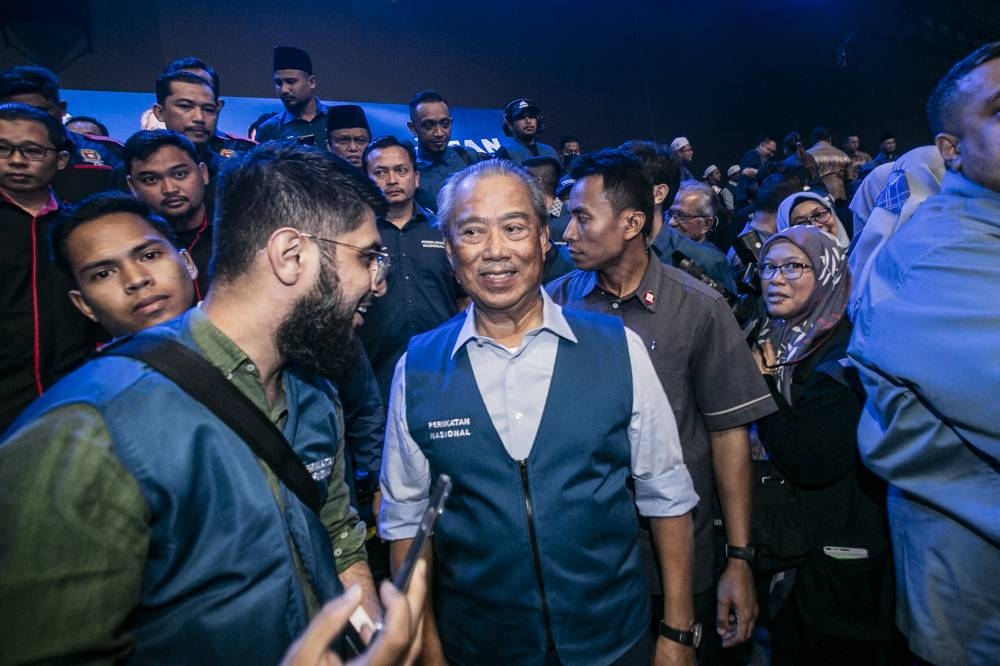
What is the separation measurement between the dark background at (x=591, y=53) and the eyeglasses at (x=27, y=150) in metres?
5.12

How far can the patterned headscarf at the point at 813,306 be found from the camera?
242 centimetres

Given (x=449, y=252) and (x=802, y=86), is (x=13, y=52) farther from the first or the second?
(x=802, y=86)

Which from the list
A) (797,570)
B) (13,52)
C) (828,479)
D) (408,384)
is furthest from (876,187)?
(13,52)

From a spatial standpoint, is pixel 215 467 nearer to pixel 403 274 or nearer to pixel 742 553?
pixel 742 553

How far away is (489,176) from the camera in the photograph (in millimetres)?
1835

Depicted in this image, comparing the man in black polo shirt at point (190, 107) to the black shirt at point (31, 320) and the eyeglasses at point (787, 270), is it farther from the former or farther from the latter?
the eyeglasses at point (787, 270)

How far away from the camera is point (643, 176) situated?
259 centimetres

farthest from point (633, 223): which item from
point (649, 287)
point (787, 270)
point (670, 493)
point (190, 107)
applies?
point (190, 107)

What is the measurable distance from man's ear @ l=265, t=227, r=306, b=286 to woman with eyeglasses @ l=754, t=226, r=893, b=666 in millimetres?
1825

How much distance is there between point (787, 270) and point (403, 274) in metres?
2.35

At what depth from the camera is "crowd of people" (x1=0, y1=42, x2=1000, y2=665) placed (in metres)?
1.06

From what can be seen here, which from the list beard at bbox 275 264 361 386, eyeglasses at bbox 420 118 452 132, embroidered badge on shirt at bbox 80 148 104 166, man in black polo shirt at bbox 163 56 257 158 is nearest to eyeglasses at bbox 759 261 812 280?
beard at bbox 275 264 361 386

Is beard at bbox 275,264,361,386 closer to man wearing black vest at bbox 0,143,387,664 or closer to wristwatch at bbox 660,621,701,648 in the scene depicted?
man wearing black vest at bbox 0,143,387,664

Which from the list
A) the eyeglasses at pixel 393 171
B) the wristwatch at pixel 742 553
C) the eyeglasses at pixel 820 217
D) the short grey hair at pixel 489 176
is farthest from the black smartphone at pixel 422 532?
the eyeglasses at pixel 820 217
